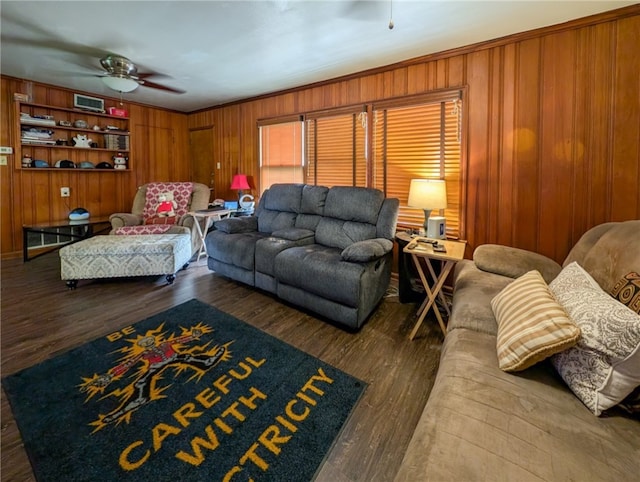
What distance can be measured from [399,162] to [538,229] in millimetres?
1503

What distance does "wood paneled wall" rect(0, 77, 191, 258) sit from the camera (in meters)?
4.09

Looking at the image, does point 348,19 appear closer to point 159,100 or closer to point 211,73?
point 211,73

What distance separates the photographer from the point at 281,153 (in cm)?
447

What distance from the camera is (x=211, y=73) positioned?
3.62 m

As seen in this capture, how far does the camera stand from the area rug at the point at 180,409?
127 centimetres

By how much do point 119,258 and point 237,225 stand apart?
51.1 inches

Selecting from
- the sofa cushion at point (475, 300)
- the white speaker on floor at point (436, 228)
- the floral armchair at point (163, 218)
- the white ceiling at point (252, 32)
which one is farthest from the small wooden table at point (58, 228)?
the sofa cushion at point (475, 300)

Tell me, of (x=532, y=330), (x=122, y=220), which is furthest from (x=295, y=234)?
(x=122, y=220)

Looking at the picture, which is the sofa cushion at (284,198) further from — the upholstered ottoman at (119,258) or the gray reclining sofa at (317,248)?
the upholstered ottoman at (119,258)

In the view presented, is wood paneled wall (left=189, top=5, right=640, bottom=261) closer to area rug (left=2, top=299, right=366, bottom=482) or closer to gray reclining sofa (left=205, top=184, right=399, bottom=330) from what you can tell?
gray reclining sofa (left=205, top=184, right=399, bottom=330)

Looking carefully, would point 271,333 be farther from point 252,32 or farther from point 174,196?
point 174,196

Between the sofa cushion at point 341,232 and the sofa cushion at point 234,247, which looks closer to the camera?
the sofa cushion at point 341,232

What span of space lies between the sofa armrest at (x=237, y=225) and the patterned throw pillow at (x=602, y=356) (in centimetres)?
316

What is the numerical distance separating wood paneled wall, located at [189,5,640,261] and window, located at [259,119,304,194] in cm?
157
